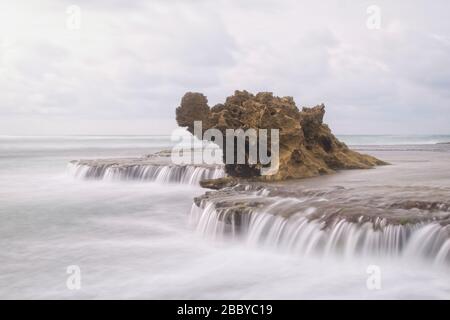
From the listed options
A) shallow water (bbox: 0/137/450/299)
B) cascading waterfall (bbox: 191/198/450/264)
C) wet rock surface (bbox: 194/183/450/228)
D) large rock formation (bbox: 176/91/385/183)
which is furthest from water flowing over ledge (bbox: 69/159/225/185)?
cascading waterfall (bbox: 191/198/450/264)

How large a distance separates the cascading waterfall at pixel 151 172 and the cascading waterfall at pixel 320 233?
12.8m

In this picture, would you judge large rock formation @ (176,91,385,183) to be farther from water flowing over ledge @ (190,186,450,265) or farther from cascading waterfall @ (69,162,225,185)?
water flowing over ledge @ (190,186,450,265)

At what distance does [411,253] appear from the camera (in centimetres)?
1084

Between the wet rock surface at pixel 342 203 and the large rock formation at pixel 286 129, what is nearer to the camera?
the wet rock surface at pixel 342 203

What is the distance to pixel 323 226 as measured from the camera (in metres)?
12.3

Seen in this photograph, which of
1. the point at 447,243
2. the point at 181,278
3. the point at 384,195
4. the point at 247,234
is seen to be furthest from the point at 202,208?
the point at 447,243

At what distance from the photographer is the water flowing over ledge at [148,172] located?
28828 millimetres

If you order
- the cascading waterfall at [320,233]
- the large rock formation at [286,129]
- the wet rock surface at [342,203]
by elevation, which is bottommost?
the cascading waterfall at [320,233]

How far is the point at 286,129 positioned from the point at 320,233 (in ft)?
37.3

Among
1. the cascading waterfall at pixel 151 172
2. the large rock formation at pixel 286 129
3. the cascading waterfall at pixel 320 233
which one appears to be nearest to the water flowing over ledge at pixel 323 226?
the cascading waterfall at pixel 320 233

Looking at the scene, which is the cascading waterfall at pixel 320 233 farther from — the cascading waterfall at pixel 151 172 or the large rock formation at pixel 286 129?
the cascading waterfall at pixel 151 172

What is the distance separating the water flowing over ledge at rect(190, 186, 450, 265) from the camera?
10859 mm

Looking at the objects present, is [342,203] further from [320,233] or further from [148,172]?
[148,172]

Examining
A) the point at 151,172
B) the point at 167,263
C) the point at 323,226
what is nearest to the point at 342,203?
the point at 323,226
